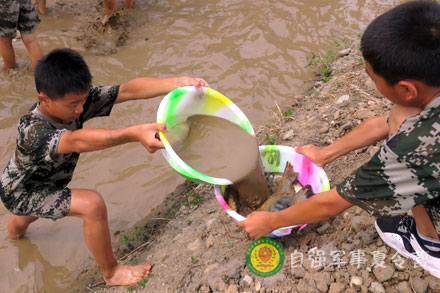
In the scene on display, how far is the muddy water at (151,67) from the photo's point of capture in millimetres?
2537

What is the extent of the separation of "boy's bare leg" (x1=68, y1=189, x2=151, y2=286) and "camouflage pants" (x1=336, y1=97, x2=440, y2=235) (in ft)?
4.28

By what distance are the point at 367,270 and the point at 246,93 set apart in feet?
6.90

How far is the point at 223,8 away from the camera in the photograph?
4.44 metres

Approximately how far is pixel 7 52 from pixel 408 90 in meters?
3.51

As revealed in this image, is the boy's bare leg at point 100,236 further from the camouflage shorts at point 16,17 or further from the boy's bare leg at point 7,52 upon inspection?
the boy's bare leg at point 7,52

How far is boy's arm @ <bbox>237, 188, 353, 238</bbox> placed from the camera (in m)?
1.50

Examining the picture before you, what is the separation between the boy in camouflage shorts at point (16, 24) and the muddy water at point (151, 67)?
24 centimetres

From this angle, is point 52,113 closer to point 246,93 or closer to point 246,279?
point 246,279

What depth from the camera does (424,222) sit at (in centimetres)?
163

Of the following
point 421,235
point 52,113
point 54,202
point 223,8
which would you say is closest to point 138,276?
point 54,202

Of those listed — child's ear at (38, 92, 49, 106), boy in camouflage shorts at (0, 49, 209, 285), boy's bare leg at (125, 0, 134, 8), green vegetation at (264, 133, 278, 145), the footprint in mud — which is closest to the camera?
boy in camouflage shorts at (0, 49, 209, 285)

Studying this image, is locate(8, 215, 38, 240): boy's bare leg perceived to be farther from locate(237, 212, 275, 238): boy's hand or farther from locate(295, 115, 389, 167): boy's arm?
locate(295, 115, 389, 167): boy's arm

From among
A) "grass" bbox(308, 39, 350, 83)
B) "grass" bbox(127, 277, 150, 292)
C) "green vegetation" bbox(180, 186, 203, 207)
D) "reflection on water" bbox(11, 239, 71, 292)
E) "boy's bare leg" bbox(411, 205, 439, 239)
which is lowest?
"reflection on water" bbox(11, 239, 71, 292)

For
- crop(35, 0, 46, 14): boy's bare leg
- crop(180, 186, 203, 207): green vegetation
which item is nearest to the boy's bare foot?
crop(180, 186, 203, 207): green vegetation
